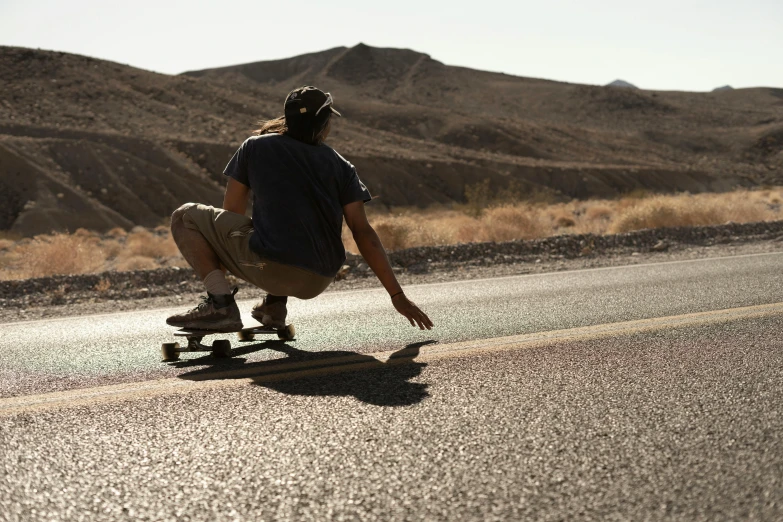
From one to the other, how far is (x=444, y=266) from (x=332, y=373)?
6.98 metres

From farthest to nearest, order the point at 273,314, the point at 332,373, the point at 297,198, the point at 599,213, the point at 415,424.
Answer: the point at 599,213 < the point at 273,314 < the point at 297,198 < the point at 332,373 < the point at 415,424

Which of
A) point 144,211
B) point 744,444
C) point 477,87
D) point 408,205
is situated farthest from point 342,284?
point 477,87

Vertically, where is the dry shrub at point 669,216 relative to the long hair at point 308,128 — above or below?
below

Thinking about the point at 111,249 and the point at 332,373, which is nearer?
the point at 332,373

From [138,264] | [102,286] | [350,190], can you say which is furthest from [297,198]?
[138,264]

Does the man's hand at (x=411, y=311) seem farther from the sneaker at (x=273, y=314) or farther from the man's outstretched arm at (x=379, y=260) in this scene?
the sneaker at (x=273, y=314)

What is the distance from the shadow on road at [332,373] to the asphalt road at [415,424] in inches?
0.7

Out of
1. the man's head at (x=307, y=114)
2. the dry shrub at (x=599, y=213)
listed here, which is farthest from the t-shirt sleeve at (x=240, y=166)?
the dry shrub at (x=599, y=213)

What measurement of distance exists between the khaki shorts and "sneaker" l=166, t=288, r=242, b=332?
7.7 inches

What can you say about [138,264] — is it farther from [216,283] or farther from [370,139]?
[370,139]

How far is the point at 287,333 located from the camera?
17.3ft

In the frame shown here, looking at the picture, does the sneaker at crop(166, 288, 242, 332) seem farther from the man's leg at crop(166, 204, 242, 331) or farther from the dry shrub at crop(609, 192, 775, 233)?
the dry shrub at crop(609, 192, 775, 233)

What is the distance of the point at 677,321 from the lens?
17.7ft

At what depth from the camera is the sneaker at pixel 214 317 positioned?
463cm
